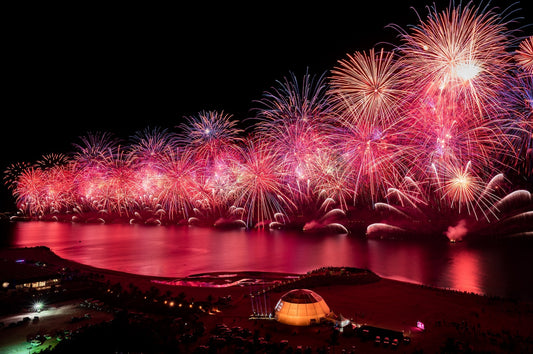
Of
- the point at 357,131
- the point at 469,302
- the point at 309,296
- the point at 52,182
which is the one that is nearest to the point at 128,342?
the point at 309,296

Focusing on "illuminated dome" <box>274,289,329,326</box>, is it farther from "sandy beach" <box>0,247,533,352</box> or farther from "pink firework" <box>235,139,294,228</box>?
"pink firework" <box>235,139,294,228</box>

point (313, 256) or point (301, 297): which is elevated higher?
point (301, 297)

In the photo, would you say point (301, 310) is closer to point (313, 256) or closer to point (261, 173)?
point (313, 256)

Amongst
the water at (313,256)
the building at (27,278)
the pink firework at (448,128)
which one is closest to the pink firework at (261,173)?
the water at (313,256)

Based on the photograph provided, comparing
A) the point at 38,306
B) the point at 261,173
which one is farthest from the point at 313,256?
the point at 38,306

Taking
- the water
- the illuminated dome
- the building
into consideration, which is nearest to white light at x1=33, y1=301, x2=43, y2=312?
the building

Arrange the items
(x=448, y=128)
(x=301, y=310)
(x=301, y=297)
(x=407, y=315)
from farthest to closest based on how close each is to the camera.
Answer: (x=448, y=128) < (x=407, y=315) < (x=301, y=297) < (x=301, y=310)
